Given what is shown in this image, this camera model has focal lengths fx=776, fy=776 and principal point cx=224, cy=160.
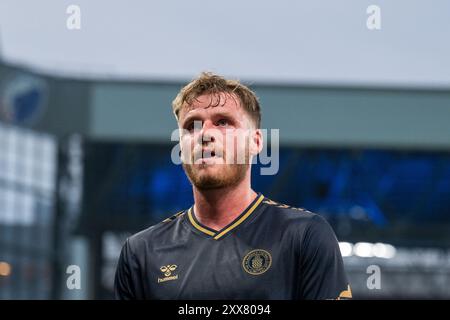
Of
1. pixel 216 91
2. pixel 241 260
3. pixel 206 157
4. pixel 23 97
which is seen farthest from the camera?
pixel 23 97

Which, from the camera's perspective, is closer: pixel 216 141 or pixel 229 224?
pixel 216 141

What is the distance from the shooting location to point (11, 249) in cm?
3206

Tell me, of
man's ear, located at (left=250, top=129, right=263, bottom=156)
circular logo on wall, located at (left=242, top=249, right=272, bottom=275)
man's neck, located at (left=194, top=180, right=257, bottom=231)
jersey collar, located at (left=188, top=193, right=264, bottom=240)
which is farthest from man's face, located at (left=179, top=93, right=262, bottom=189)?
circular logo on wall, located at (left=242, top=249, right=272, bottom=275)

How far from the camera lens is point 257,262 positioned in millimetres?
4141

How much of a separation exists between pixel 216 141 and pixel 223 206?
495 millimetres

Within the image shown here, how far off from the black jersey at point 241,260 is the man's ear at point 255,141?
0.94ft

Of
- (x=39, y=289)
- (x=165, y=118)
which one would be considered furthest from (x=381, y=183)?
(x=39, y=289)

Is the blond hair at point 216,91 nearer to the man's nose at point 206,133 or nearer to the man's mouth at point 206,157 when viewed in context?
the man's nose at point 206,133

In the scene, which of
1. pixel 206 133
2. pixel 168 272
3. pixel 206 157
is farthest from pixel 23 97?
pixel 206 157

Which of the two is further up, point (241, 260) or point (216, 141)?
point (216, 141)

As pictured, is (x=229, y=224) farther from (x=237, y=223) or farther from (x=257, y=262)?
(x=257, y=262)

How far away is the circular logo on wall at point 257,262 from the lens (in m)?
4.11

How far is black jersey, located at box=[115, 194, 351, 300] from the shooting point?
4047 millimetres

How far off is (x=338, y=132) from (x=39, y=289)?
542 inches
